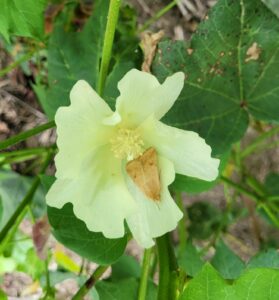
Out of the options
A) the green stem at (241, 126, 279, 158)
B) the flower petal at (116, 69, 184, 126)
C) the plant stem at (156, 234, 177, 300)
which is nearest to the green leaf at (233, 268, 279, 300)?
the plant stem at (156, 234, 177, 300)

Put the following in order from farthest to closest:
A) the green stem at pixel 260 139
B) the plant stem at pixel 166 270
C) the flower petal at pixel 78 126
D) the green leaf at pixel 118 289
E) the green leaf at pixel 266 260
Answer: the green stem at pixel 260 139 < the green leaf at pixel 266 260 < the green leaf at pixel 118 289 < the plant stem at pixel 166 270 < the flower petal at pixel 78 126

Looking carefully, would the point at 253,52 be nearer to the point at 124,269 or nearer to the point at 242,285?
the point at 242,285

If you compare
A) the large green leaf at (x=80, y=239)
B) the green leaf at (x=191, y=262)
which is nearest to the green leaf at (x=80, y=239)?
the large green leaf at (x=80, y=239)

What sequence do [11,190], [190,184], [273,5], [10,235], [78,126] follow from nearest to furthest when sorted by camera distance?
[78,126] → [273,5] → [190,184] → [10,235] → [11,190]

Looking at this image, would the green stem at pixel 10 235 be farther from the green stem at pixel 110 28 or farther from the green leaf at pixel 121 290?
the green stem at pixel 110 28

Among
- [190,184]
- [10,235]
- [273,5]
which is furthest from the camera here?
[10,235]

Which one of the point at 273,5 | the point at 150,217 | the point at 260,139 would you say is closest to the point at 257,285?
the point at 150,217

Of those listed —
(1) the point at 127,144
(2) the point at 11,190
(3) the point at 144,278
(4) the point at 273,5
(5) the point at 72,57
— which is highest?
(4) the point at 273,5
